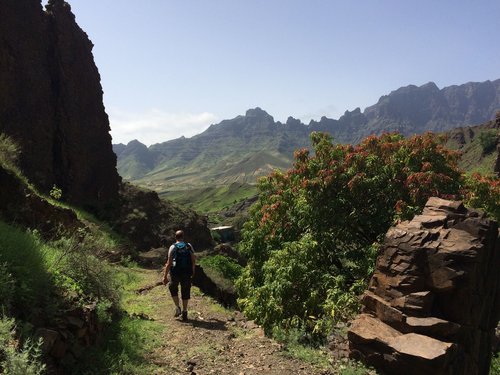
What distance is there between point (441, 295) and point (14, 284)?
9.07 m

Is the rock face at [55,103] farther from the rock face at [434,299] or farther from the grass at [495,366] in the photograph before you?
the grass at [495,366]

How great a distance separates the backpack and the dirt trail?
141 centimetres

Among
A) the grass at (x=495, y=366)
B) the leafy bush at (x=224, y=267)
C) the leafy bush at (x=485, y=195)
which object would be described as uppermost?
the leafy bush at (x=485, y=195)

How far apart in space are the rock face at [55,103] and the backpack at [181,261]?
21.1 m

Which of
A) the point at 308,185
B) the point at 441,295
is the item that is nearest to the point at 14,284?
the point at 441,295

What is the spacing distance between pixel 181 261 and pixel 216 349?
285 cm

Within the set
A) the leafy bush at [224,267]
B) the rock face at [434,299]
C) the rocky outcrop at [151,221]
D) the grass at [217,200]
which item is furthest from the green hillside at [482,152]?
the rock face at [434,299]

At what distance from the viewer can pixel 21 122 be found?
29.4 m

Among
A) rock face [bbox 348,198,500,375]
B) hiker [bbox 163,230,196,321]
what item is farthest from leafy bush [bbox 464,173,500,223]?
hiker [bbox 163,230,196,321]

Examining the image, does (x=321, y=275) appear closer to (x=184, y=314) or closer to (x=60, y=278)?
(x=184, y=314)

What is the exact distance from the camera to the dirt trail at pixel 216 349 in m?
8.14

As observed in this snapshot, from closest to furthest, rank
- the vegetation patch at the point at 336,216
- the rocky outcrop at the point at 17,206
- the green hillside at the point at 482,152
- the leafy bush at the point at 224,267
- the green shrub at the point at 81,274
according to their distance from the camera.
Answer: the green shrub at the point at 81,274
the rocky outcrop at the point at 17,206
the vegetation patch at the point at 336,216
the leafy bush at the point at 224,267
the green hillside at the point at 482,152

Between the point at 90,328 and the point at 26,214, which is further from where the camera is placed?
the point at 26,214

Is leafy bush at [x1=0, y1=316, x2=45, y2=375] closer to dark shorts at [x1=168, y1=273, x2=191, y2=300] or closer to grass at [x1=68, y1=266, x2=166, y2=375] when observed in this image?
grass at [x1=68, y1=266, x2=166, y2=375]
